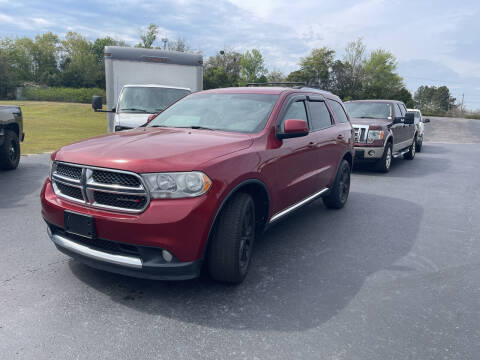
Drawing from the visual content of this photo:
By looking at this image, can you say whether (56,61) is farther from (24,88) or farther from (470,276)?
(470,276)

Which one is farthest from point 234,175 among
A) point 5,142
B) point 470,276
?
point 5,142

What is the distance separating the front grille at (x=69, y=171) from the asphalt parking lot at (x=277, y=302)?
3.13 ft

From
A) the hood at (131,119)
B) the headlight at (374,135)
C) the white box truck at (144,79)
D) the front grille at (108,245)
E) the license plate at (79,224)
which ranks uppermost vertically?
the white box truck at (144,79)

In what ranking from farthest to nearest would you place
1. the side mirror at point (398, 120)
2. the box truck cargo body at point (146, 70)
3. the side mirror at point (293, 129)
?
the box truck cargo body at point (146, 70) → the side mirror at point (398, 120) → the side mirror at point (293, 129)

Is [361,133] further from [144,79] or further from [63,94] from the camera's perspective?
[63,94]

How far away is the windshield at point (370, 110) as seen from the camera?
1088cm

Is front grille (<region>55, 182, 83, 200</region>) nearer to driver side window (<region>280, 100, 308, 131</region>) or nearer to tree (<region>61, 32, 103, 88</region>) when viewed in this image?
driver side window (<region>280, 100, 308, 131</region>)

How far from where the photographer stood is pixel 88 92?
5678 centimetres

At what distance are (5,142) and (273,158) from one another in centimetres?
695

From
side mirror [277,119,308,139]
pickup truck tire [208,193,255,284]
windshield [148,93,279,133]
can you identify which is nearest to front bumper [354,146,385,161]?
windshield [148,93,279,133]

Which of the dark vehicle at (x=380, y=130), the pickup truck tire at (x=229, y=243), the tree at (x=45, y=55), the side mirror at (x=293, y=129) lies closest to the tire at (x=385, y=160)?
the dark vehicle at (x=380, y=130)

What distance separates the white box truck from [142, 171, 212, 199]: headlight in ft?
22.0

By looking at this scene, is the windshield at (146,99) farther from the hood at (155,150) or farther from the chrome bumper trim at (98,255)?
the chrome bumper trim at (98,255)

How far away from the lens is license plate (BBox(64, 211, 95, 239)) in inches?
119
